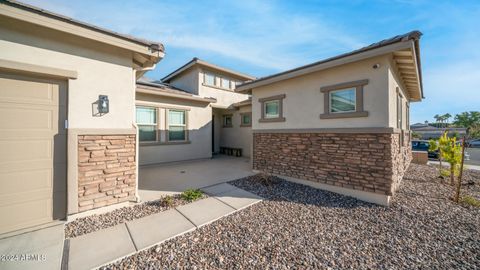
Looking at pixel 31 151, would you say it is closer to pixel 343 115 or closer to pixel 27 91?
pixel 27 91

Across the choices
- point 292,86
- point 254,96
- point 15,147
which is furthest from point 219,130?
point 15,147

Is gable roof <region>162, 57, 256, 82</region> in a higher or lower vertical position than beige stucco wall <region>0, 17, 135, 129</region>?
higher

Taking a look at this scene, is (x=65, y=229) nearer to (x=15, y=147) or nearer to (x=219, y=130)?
(x=15, y=147)

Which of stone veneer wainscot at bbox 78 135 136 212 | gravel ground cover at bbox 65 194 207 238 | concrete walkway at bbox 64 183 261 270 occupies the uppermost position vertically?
stone veneer wainscot at bbox 78 135 136 212

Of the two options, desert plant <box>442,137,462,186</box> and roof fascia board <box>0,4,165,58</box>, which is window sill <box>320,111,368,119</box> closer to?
desert plant <box>442,137,462,186</box>

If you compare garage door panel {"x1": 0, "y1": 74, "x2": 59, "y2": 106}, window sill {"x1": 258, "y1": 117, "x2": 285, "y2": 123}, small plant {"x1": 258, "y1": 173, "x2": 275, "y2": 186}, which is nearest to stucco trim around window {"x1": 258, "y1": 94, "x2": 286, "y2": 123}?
window sill {"x1": 258, "y1": 117, "x2": 285, "y2": 123}

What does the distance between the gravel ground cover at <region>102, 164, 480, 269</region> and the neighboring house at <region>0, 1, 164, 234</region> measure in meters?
2.07

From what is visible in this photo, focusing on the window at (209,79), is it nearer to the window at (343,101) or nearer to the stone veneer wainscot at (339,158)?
the stone veneer wainscot at (339,158)

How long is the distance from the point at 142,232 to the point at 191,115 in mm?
7603

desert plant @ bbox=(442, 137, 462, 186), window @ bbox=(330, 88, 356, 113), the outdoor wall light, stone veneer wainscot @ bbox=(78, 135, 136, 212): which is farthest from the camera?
desert plant @ bbox=(442, 137, 462, 186)

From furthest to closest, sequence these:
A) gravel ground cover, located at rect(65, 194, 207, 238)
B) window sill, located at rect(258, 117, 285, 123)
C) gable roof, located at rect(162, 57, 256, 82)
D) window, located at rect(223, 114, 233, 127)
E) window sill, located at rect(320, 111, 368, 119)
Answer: window, located at rect(223, 114, 233, 127) → gable roof, located at rect(162, 57, 256, 82) → window sill, located at rect(258, 117, 285, 123) → window sill, located at rect(320, 111, 368, 119) → gravel ground cover, located at rect(65, 194, 207, 238)

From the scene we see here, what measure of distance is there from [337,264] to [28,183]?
5298 millimetres

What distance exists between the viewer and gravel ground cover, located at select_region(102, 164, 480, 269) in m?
2.66

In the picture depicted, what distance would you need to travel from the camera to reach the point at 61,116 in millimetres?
3525
